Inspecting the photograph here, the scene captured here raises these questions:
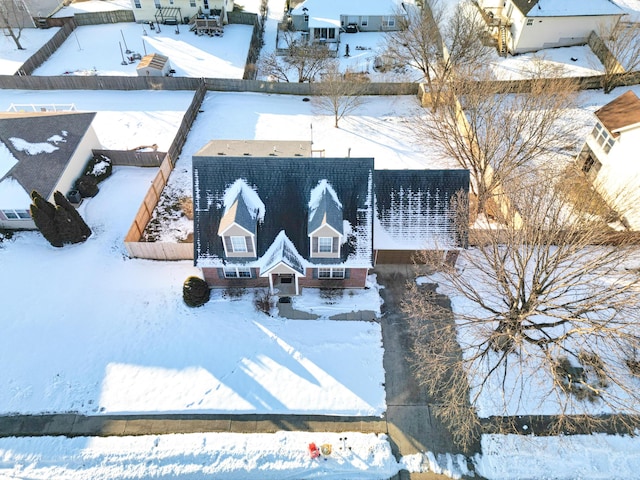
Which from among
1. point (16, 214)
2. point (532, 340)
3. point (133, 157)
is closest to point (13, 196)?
point (16, 214)

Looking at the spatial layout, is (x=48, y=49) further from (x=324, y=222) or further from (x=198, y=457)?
(x=198, y=457)

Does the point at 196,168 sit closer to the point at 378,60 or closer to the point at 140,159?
the point at 140,159

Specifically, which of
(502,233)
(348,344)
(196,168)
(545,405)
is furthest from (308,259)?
(545,405)

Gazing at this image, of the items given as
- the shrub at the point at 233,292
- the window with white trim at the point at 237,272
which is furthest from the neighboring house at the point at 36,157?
the shrub at the point at 233,292

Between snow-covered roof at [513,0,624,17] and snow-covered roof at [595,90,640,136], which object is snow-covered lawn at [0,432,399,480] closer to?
snow-covered roof at [595,90,640,136]

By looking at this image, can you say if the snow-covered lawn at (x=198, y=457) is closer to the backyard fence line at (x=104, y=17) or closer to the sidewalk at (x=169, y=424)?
the sidewalk at (x=169, y=424)
